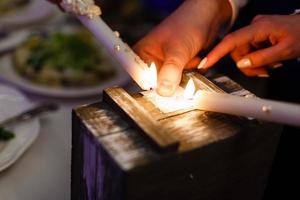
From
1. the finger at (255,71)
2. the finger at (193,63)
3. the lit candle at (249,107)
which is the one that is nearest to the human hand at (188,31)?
the finger at (193,63)

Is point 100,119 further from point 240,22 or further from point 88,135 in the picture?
point 240,22

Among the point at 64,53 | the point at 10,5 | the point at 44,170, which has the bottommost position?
the point at 44,170

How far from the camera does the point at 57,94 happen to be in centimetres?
108

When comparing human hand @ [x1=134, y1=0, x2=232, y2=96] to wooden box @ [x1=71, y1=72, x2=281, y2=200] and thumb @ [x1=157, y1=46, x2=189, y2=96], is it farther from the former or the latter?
wooden box @ [x1=71, y1=72, x2=281, y2=200]

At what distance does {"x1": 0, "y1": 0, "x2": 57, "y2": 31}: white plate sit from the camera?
53.9 inches

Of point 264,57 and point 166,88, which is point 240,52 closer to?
point 264,57

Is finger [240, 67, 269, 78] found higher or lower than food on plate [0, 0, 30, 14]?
lower

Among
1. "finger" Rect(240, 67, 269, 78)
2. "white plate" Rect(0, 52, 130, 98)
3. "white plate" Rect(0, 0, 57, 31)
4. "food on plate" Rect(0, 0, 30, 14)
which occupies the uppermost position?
"food on plate" Rect(0, 0, 30, 14)

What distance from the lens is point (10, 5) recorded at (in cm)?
145

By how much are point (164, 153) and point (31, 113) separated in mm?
479

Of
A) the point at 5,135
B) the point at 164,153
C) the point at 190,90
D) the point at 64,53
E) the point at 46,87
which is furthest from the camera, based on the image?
the point at 64,53

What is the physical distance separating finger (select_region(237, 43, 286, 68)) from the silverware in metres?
0.45

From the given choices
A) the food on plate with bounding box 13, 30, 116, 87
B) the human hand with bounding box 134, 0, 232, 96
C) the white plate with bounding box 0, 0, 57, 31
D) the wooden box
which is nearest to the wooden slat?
the wooden box

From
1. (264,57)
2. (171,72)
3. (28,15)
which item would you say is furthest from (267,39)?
(28,15)
